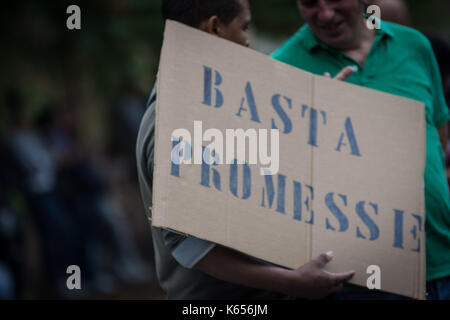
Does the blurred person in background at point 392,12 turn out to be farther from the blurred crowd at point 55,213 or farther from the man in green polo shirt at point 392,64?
the blurred crowd at point 55,213

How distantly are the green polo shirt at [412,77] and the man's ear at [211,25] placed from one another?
1.79ft

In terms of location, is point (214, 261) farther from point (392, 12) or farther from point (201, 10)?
point (392, 12)

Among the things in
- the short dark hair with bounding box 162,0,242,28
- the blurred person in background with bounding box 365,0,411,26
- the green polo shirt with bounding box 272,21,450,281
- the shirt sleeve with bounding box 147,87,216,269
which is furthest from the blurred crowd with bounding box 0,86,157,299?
the short dark hair with bounding box 162,0,242,28

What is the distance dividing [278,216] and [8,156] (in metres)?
4.85

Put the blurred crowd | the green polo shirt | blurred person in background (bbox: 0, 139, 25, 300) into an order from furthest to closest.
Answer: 1. the blurred crowd
2. blurred person in background (bbox: 0, 139, 25, 300)
3. the green polo shirt

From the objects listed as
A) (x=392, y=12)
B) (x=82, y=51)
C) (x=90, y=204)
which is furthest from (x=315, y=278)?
(x=82, y=51)

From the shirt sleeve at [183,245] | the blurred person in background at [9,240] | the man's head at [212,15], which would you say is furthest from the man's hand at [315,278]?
the blurred person in background at [9,240]

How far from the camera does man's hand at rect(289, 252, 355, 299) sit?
8.13 ft

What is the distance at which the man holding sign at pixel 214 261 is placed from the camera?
2.48 metres

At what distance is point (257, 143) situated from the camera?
96.3 inches

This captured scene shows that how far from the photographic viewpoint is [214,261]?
2.48 metres

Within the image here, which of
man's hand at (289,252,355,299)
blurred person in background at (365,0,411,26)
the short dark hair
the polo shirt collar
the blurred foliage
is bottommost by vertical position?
man's hand at (289,252,355,299)

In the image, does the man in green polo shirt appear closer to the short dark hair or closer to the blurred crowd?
the short dark hair
